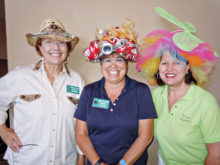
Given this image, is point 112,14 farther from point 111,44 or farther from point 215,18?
point 215,18

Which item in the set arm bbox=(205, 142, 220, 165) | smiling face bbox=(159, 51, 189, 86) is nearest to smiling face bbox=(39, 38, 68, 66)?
smiling face bbox=(159, 51, 189, 86)

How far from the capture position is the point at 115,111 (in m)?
1.25

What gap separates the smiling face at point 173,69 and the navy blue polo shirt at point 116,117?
23 cm

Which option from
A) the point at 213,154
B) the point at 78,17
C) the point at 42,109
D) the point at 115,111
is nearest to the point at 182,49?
the point at 115,111

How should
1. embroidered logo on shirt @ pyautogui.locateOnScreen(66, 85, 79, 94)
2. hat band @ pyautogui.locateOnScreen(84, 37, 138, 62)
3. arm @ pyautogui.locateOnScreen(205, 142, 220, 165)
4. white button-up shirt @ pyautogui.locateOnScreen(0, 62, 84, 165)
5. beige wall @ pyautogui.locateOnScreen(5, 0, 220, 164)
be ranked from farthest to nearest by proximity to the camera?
1. beige wall @ pyautogui.locateOnScreen(5, 0, 220, 164)
2. embroidered logo on shirt @ pyautogui.locateOnScreen(66, 85, 79, 94)
3. white button-up shirt @ pyautogui.locateOnScreen(0, 62, 84, 165)
4. hat band @ pyautogui.locateOnScreen(84, 37, 138, 62)
5. arm @ pyautogui.locateOnScreen(205, 142, 220, 165)

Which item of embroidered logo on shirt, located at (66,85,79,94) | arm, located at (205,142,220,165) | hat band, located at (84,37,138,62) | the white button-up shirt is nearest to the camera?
arm, located at (205,142,220,165)

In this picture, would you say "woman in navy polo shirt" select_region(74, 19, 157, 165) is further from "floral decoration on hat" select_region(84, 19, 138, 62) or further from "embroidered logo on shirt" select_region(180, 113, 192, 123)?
"embroidered logo on shirt" select_region(180, 113, 192, 123)

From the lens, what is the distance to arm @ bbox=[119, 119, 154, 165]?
1.21 m

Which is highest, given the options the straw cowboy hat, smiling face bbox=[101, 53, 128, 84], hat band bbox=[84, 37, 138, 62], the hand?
the straw cowboy hat

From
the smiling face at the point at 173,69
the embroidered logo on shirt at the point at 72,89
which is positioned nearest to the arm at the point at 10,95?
the embroidered logo on shirt at the point at 72,89

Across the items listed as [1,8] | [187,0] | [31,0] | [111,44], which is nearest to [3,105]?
[111,44]

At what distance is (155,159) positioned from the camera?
234 centimetres

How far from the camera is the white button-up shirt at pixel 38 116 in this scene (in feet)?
4.71

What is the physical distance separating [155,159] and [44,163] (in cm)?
164
